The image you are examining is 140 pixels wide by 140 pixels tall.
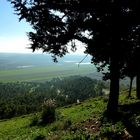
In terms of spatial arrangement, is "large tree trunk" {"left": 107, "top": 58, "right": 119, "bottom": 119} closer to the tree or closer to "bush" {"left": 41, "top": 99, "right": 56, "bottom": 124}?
the tree

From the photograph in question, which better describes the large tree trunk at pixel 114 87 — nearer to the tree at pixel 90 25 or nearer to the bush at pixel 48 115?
the tree at pixel 90 25

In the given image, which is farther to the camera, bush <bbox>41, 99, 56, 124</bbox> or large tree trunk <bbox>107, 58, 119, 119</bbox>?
bush <bbox>41, 99, 56, 124</bbox>

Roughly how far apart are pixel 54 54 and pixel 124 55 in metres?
5.67

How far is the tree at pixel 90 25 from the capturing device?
22.8 meters

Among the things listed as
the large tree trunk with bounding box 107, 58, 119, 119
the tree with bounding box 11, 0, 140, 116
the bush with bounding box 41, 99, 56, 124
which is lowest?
the bush with bounding box 41, 99, 56, 124

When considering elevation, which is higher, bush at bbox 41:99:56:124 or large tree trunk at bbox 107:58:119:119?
large tree trunk at bbox 107:58:119:119

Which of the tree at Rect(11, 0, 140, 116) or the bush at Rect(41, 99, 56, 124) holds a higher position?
the tree at Rect(11, 0, 140, 116)

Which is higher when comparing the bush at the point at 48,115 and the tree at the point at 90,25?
the tree at the point at 90,25

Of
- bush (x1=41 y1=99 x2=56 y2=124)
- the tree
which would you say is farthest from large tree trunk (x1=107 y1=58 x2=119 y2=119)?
bush (x1=41 y1=99 x2=56 y2=124)

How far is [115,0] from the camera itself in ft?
73.3

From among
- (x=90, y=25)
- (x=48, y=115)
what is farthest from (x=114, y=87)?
(x=48, y=115)

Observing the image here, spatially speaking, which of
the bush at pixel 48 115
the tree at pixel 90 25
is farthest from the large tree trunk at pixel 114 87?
the bush at pixel 48 115

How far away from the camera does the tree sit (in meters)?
22.8

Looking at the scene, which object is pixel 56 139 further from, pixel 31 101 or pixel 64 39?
pixel 31 101
